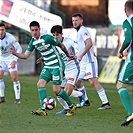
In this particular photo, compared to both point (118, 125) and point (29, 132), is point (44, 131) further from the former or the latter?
point (118, 125)

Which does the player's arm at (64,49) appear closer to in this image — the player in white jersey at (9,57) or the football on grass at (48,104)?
the football on grass at (48,104)

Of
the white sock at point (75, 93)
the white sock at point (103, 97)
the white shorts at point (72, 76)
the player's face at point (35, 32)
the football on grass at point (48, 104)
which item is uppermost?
the player's face at point (35, 32)

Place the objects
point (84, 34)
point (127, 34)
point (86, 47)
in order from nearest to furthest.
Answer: point (127, 34), point (86, 47), point (84, 34)

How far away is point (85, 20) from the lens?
32.8m

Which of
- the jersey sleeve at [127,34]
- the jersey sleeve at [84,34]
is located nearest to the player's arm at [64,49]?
the jersey sleeve at [84,34]

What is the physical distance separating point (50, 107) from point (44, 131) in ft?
8.00

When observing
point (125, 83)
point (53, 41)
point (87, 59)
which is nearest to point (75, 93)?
point (87, 59)

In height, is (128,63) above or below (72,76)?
above

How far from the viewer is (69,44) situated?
43.6 ft

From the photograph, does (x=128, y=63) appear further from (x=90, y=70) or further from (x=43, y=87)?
(x=90, y=70)

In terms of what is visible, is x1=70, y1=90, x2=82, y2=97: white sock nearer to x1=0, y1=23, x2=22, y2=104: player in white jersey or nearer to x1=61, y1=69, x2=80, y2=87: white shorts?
x1=61, y1=69, x2=80, y2=87: white shorts

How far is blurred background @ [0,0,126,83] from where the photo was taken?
71.4 feet

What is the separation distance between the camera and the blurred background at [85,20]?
21.8 metres

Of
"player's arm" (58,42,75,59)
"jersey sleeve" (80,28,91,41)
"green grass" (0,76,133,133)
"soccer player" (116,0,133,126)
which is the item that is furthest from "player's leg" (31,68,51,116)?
"soccer player" (116,0,133,126)
